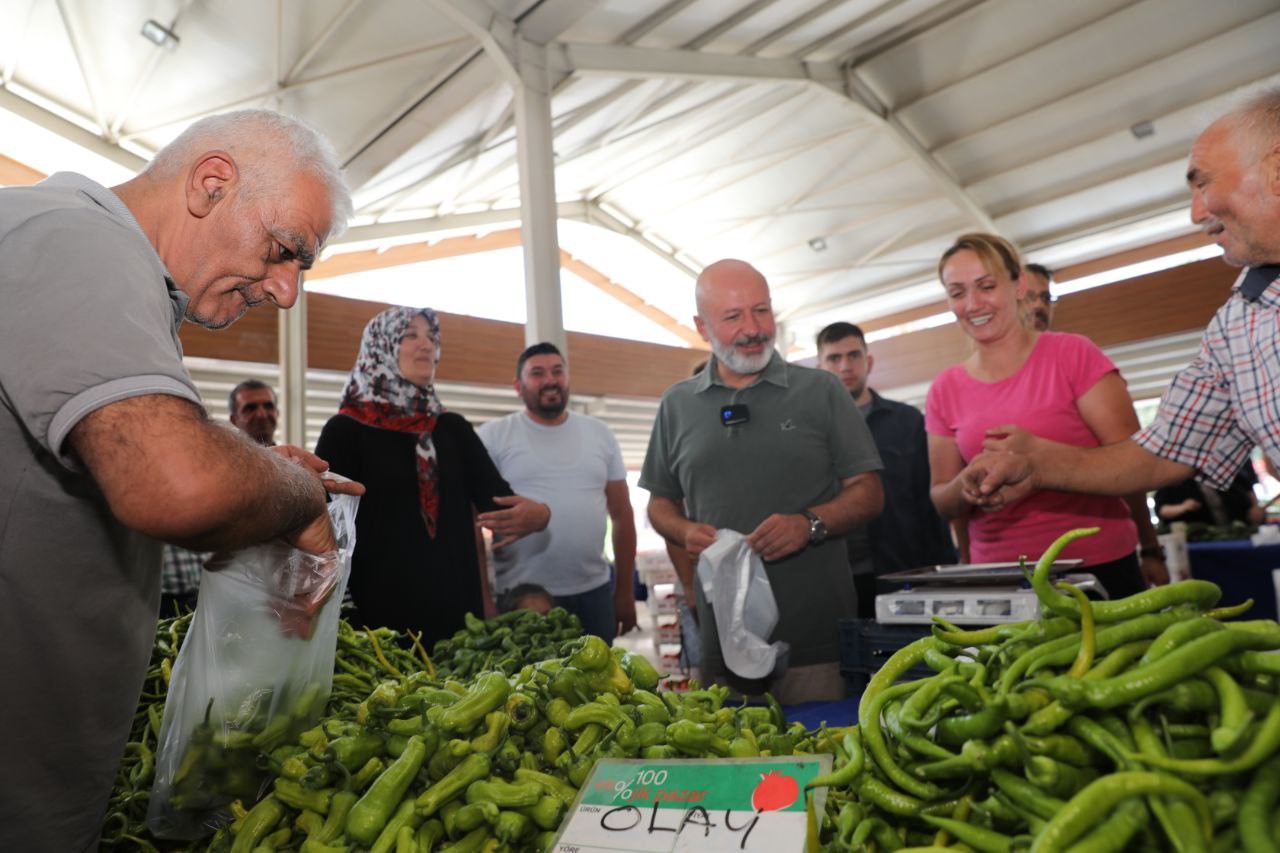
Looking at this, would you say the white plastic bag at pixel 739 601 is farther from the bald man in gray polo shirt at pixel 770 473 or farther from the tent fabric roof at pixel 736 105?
the tent fabric roof at pixel 736 105

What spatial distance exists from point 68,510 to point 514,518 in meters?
1.83

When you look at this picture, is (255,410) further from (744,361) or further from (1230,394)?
(1230,394)

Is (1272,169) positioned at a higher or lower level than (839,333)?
lower

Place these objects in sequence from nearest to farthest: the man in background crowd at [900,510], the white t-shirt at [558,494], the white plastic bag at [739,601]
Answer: the white plastic bag at [739,601] → the man in background crowd at [900,510] → the white t-shirt at [558,494]

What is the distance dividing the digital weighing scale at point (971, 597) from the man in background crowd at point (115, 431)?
3.83 feet

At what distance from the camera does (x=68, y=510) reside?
1065 millimetres

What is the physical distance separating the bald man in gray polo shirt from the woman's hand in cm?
39

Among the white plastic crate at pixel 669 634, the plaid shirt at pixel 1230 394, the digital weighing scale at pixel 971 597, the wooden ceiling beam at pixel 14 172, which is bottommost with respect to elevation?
the white plastic crate at pixel 669 634

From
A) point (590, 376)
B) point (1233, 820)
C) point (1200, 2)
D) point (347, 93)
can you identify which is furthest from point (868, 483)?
point (1200, 2)

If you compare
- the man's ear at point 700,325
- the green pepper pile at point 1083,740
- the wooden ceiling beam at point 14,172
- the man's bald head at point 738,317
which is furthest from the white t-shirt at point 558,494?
the wooden ceiling beam at point 14,172

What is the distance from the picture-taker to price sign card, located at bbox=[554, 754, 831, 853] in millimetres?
812

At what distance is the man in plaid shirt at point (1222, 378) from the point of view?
1.68 meters

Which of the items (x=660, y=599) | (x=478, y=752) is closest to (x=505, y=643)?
(x=478, y=752)

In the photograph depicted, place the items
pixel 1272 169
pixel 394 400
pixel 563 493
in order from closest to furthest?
pixel 1272 169, pixel 394 400, pixel 563 493
